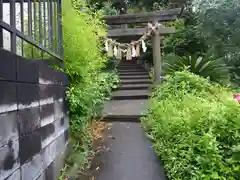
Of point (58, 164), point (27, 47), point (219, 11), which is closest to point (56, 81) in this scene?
point (27, 47)

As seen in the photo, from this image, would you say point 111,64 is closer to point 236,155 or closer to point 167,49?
point 167,49

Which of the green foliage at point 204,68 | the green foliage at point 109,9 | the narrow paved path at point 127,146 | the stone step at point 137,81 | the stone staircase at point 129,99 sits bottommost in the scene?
the narrow paved path at point 127,146

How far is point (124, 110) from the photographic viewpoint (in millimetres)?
6441

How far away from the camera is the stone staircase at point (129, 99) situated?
5988mm

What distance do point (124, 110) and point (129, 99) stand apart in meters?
1.51

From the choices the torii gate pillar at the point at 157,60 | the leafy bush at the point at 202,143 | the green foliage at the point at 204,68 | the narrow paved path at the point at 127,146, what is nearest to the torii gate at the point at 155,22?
the torii gate pillar at the point at 157,60

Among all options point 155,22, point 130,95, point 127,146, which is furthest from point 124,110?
point 155,22

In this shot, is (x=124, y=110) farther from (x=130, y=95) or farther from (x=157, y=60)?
(x=157, y=60)

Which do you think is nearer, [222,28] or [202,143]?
[202,143]

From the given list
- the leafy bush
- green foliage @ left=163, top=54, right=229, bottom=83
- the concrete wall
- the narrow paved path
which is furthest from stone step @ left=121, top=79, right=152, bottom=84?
the concrete wall

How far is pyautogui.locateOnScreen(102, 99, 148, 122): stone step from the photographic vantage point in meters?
5.92

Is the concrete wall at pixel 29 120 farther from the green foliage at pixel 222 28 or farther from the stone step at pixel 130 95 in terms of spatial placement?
the green foliage at pixel 222 28

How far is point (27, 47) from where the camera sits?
2.89 m

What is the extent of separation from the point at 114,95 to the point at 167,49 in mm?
4048
